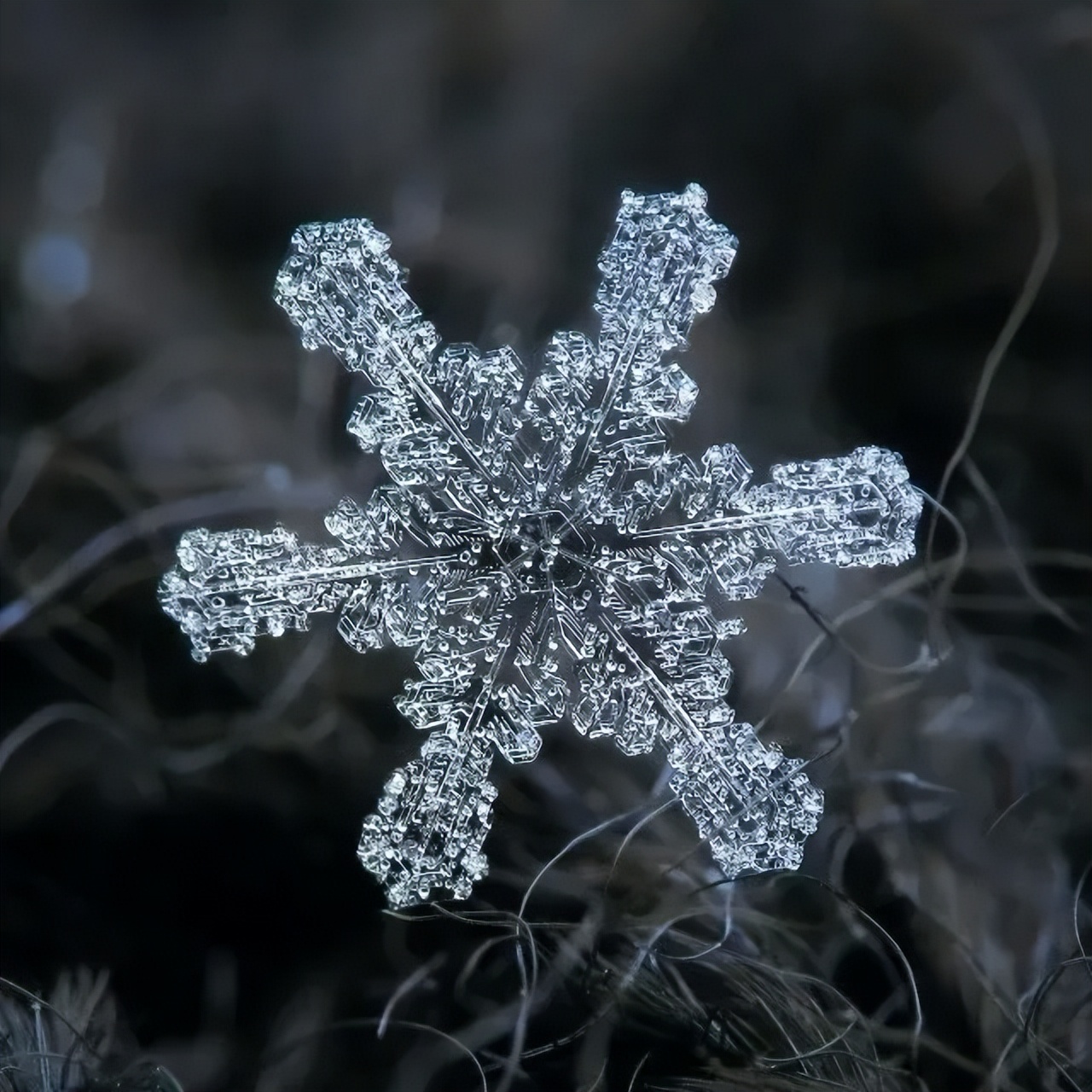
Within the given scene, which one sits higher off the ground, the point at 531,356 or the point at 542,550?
the point at 531,356

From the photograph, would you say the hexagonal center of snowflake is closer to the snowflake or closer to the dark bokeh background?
the snowflake

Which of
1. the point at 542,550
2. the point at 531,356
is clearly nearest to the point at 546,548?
the point at 542,550

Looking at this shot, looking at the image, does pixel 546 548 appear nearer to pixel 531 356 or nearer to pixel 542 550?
pixel 542 550

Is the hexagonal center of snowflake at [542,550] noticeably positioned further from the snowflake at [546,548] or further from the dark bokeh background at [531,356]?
the dark bokeh background at [531,356]

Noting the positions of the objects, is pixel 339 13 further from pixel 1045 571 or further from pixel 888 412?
pixel 1045 571

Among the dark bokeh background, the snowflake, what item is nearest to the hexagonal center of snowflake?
the snowflake

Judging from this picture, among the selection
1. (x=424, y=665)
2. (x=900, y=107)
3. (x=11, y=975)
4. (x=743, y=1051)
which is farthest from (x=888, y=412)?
(x=11, y=975)
